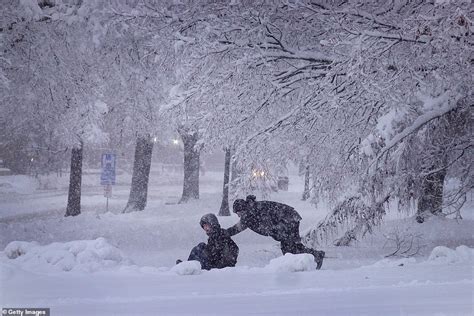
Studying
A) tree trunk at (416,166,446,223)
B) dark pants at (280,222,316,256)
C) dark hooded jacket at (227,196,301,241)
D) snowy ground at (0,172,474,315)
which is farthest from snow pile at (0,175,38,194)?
dark pants at (280,222,316,256)

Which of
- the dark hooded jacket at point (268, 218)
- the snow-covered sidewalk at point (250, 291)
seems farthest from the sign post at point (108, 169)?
the snow-covered sidewalk at point (250, 291)

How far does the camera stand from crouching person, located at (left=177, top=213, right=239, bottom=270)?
7.63m

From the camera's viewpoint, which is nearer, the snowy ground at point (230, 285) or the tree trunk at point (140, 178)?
the snowy ground at point (230, 285)

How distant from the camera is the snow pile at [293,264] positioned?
20.5 feet

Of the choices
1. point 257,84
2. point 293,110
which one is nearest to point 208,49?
point 257,84

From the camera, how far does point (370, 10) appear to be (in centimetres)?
906

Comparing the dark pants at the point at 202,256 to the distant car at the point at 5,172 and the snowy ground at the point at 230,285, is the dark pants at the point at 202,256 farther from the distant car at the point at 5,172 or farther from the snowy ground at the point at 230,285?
the distant car at the point at 5,172

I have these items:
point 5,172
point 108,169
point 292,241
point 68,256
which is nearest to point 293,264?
point 292,241

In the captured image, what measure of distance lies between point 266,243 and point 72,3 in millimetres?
7442

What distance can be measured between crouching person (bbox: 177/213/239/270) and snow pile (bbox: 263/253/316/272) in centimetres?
140

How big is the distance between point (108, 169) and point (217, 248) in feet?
38.5

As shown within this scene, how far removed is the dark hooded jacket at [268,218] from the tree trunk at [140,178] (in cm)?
1329

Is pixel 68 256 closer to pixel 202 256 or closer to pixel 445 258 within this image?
pixel 202 256

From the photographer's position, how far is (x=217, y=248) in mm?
7711
